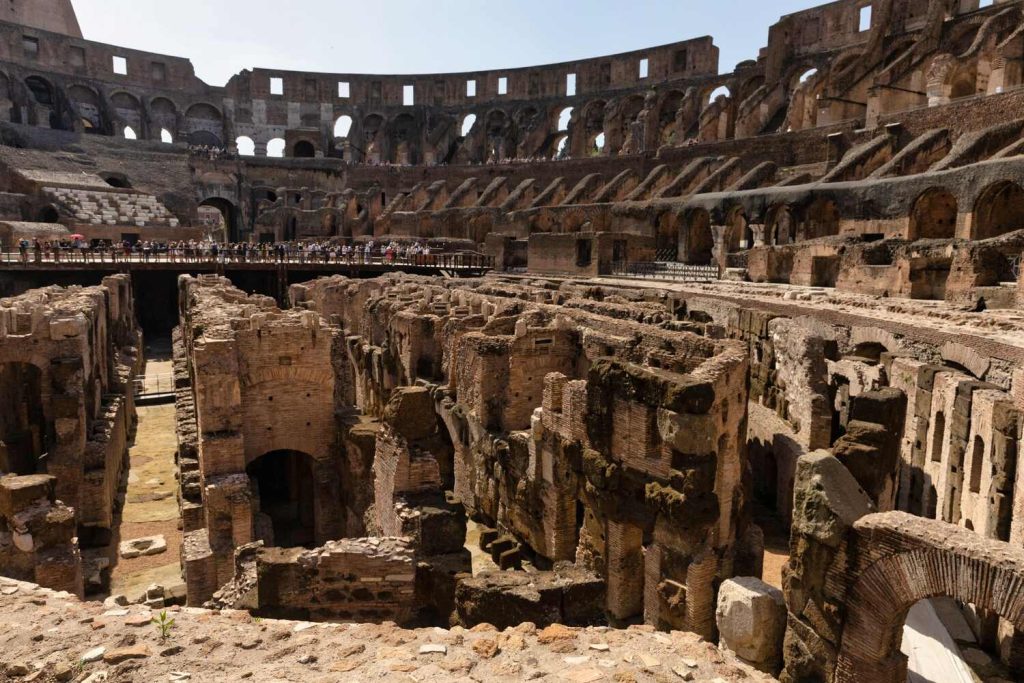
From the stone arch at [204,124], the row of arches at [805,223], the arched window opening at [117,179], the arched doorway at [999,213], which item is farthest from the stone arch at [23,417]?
the stone arch at [204,124]

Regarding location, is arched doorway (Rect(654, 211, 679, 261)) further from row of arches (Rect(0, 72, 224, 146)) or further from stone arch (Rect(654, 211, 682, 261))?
row of arches (Rect(0, 72, 224, 146))

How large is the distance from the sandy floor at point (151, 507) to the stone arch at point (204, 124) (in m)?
44.9

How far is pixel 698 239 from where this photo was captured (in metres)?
29.2

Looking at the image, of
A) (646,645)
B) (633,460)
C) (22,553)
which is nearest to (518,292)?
(633,460)

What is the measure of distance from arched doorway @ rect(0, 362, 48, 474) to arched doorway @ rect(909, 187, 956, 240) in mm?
22788

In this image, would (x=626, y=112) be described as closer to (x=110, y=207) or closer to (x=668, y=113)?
(x=668, y=113)

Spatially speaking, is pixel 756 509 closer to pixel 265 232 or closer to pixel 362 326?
pixel 362 326

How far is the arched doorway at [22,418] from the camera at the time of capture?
11141 millimetres

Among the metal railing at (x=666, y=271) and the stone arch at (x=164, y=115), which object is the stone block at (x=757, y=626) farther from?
the stone arch at (x=164, y=115)

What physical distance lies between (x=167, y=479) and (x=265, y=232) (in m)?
36.5

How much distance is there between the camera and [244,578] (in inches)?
239

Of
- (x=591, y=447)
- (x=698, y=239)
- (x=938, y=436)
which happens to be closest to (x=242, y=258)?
(x=698, y=239)

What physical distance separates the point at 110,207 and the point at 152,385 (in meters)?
23.1

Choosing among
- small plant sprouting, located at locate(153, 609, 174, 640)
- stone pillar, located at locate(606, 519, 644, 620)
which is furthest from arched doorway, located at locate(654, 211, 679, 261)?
small plant sprouting, located at locate(153, 609, 174, 640)
